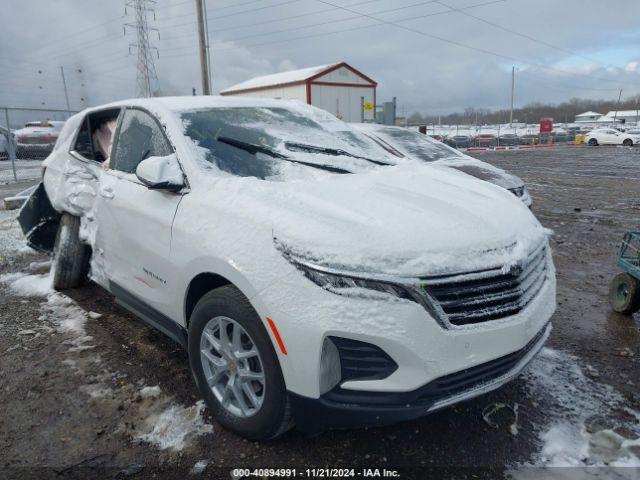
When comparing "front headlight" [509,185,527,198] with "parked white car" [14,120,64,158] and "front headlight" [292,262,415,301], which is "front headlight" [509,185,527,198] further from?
"parked white car" [14,120,64,158]

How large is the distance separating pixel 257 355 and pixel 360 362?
52 centimetres

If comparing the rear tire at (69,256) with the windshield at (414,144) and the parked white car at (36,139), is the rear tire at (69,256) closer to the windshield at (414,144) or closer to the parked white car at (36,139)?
the windshield at (414,144)

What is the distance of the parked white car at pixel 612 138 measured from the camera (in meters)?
32.1

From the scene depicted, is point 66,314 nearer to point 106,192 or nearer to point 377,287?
point 106,192

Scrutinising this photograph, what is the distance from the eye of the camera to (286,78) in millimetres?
28141

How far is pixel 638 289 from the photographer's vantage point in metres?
3.93

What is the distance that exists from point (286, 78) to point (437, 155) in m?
22.8

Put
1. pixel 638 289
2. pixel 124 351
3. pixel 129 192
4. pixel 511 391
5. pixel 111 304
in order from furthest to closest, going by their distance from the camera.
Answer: pixel 111 304, pixel 638 289, pixel 124 351, pixel 129 192, pixel 511 391

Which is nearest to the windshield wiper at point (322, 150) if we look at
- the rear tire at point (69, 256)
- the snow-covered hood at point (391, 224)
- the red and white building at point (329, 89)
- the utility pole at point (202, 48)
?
the snow-covered hood at point (391, 224)

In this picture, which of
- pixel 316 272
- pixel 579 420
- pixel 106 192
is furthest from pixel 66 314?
pixel 579 420

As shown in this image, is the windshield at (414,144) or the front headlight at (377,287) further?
the windshield at (414,144)

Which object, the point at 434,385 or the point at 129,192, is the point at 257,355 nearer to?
the point at 434,385

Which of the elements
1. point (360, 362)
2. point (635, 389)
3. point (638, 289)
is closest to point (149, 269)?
point (360, 362)

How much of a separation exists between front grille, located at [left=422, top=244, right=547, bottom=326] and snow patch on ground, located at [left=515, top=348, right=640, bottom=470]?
2.60 feet
